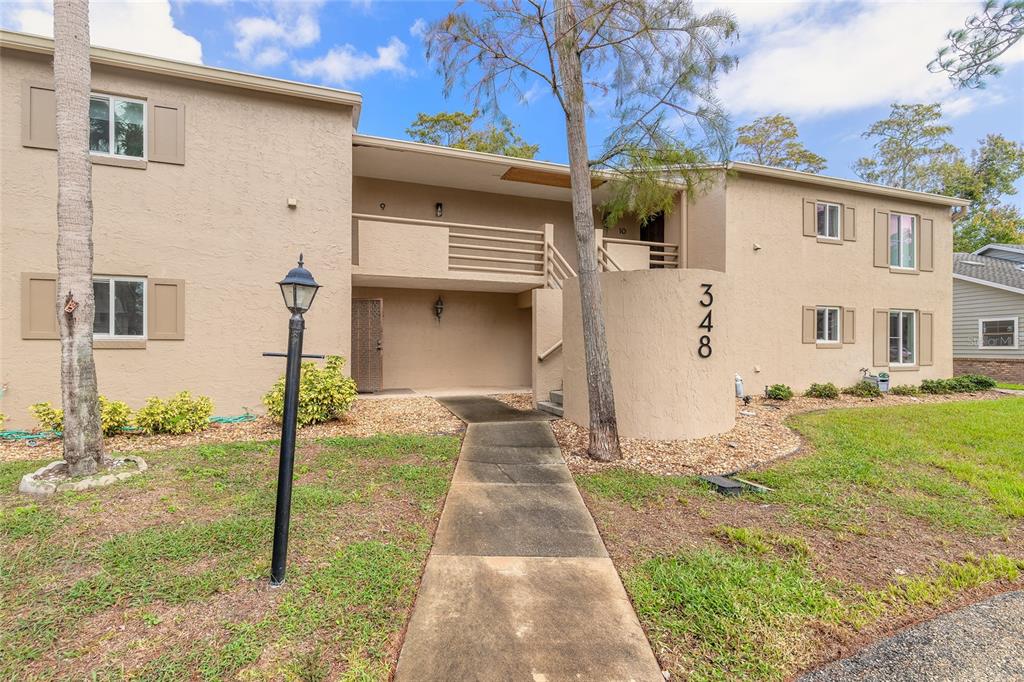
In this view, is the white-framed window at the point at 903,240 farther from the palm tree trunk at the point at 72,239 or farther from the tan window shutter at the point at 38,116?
the tan window shutter at the point at 38,116

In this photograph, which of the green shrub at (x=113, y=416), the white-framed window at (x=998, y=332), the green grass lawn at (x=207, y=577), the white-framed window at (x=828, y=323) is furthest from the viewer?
the white-framed window at (x=998, y=332)

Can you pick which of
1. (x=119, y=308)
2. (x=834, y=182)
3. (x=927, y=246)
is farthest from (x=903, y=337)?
(x=119, y=308)

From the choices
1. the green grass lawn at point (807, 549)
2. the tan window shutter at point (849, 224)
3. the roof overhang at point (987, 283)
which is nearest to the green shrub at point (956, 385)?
the tan window shutter at point (849, 224)

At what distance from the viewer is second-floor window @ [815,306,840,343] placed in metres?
12.5

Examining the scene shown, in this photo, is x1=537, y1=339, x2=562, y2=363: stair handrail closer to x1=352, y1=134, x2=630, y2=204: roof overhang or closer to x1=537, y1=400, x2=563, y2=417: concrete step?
x1=537, y1=400, x2=563, y2=417: concrete step

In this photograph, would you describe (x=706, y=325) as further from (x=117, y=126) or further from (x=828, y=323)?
(x=117, y=126)

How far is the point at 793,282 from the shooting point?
12102 mm

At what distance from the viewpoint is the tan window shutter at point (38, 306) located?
7.10 m

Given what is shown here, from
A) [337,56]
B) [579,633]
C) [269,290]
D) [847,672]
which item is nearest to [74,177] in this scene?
[269,290]

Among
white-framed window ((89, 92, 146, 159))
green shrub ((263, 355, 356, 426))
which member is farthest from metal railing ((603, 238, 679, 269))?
white-framed window ((89, 92, 146, 159))

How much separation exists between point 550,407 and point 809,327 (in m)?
8.04

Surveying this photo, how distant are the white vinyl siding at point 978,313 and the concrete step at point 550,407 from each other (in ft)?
61.9

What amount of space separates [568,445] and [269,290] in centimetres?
612

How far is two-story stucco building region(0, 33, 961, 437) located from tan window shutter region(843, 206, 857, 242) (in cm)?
7
